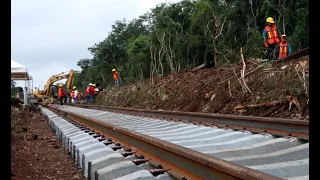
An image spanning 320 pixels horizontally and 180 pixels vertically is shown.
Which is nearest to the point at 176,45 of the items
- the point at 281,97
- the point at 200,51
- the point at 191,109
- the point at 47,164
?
the point at 200,51

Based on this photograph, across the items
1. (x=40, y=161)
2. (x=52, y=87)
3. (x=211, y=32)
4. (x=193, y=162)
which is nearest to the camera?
(x=193, y=162)

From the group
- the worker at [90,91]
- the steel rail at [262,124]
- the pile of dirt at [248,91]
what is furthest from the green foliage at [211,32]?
the steel rail at [262,124]

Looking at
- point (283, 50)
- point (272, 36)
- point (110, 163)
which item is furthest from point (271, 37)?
point (110, 163)

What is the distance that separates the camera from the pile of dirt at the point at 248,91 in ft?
23.2

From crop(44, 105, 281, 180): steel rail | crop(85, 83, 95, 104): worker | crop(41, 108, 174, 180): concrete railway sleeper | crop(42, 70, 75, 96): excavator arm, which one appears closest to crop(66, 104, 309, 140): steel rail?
crop(44, 105, 281, 180): steel rail

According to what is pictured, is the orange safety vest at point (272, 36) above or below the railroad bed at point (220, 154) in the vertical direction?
above

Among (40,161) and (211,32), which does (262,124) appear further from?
(211,32)

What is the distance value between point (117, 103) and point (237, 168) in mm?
20429

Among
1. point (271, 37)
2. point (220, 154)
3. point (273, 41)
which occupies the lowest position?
point (220, 154)

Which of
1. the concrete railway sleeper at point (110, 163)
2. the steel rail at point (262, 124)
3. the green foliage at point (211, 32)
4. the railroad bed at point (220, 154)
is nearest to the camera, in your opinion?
the railroad bed at point (220, 154)

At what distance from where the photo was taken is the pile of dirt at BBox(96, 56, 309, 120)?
706 centimetres

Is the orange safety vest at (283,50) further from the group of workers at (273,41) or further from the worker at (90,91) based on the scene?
the worker at (90,91)

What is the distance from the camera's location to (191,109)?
11031 mm

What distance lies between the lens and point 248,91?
9.09 meters
